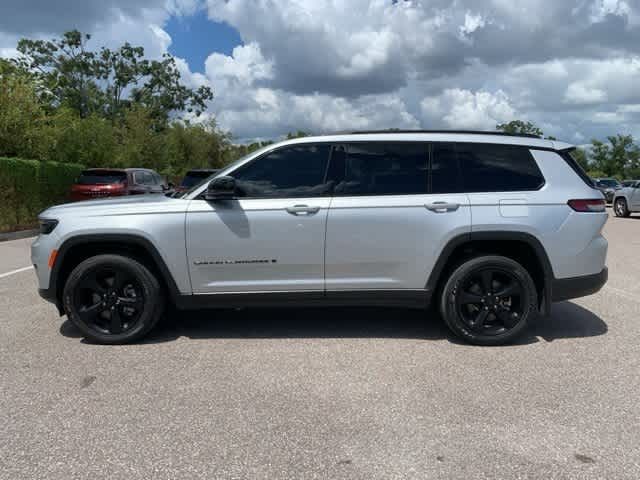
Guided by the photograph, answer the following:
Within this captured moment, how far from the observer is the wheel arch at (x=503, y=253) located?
4527 millimetres

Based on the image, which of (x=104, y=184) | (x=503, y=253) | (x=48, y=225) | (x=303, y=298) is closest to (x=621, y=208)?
(x=104, y=184)

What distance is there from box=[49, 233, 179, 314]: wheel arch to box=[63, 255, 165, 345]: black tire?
0.11 metres

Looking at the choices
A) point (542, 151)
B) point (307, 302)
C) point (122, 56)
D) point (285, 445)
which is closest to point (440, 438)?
point (285, 445)

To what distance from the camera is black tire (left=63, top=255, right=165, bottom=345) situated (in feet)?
14.9

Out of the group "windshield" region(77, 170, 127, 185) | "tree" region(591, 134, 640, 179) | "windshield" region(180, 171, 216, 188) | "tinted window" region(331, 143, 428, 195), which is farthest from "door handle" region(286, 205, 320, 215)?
Result: "tree" region(591, 134, 640, 179)

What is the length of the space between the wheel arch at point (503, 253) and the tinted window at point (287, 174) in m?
1.17

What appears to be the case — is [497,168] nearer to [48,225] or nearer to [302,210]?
[302,210]

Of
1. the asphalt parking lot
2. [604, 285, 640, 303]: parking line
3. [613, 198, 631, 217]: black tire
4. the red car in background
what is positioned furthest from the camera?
[613, 198, 631, 217]: black tire

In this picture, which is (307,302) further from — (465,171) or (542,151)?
(542,151)

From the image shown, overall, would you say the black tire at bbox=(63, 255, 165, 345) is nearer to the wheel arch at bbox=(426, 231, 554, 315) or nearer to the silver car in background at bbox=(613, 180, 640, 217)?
the wheel arch at bbox=(426, 231, 554, 315)

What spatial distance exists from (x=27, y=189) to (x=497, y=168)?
1435 cm

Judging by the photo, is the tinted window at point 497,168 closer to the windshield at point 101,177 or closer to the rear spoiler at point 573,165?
the rear spoiler at point 573,165

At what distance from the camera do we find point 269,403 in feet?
11.4

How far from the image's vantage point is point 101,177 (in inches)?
571
